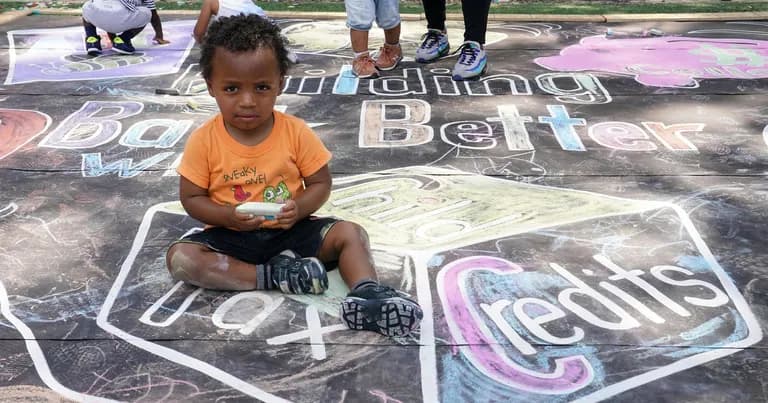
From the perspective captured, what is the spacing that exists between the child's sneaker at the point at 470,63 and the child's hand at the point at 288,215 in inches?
91.1

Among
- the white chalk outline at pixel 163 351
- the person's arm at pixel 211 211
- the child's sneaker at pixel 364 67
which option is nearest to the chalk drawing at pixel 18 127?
the white chalk outline at pixel 163 351

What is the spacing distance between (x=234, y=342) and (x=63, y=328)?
466 millimetres

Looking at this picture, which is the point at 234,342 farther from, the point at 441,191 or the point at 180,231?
the point at 441,191

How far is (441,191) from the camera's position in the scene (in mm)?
2891

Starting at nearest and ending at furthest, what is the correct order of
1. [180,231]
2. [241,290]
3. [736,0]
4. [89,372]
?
1. [89,372]
2. [241,290]
3. [180,231]
4. [736,0]

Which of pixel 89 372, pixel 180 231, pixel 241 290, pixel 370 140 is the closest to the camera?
pixel 89 372

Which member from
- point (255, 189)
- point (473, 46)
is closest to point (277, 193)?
point (255, 189)

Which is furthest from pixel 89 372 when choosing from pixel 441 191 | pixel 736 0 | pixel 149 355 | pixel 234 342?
pixel 736 0

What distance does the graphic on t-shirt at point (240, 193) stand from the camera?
223 cm

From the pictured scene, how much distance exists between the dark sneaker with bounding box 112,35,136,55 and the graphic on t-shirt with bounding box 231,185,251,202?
118 inches

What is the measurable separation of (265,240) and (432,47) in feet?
8.92

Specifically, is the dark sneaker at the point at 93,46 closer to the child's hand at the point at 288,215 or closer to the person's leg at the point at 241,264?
the person's leg at the point at 241,264

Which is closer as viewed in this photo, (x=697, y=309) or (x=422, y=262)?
(x=697, y=309)

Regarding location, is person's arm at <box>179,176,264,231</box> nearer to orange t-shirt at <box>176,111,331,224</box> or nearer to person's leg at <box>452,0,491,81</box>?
orange t-shirt at <box>176,111,331,224</box>
